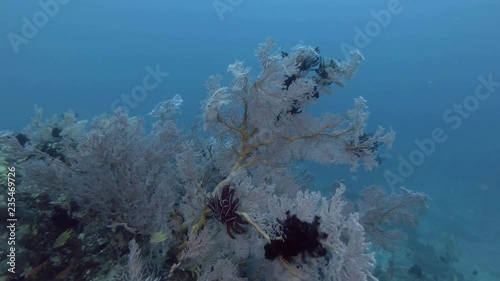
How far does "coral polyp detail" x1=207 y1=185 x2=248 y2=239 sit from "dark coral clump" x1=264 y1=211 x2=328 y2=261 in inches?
18.8

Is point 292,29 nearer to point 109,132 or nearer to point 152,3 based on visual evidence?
point 152,3

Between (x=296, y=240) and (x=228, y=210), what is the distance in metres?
0.92

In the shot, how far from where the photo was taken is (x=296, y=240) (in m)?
3.50

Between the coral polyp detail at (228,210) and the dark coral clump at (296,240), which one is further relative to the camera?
the coral polyp detail at (228,210)

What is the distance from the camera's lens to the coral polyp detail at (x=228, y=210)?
3830 millimetres

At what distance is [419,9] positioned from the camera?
104m

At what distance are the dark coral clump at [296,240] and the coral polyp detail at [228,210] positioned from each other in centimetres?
48

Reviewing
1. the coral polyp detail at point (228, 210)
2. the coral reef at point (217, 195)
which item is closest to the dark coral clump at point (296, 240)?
the coral reef at point (217, 195)

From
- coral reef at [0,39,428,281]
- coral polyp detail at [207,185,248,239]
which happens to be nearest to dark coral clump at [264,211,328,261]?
coral reef at [0,39,428,281]

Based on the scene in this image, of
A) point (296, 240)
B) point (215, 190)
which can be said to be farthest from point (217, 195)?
point (296, 240)

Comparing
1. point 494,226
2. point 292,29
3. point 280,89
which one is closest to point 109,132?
point 280,89

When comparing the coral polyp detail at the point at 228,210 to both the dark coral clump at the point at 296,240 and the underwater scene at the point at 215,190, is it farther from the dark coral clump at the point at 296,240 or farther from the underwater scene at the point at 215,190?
the dark coral clump at the point at 296,240

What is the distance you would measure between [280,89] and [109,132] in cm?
256

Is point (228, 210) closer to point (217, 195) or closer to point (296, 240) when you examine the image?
point (217, 195)
